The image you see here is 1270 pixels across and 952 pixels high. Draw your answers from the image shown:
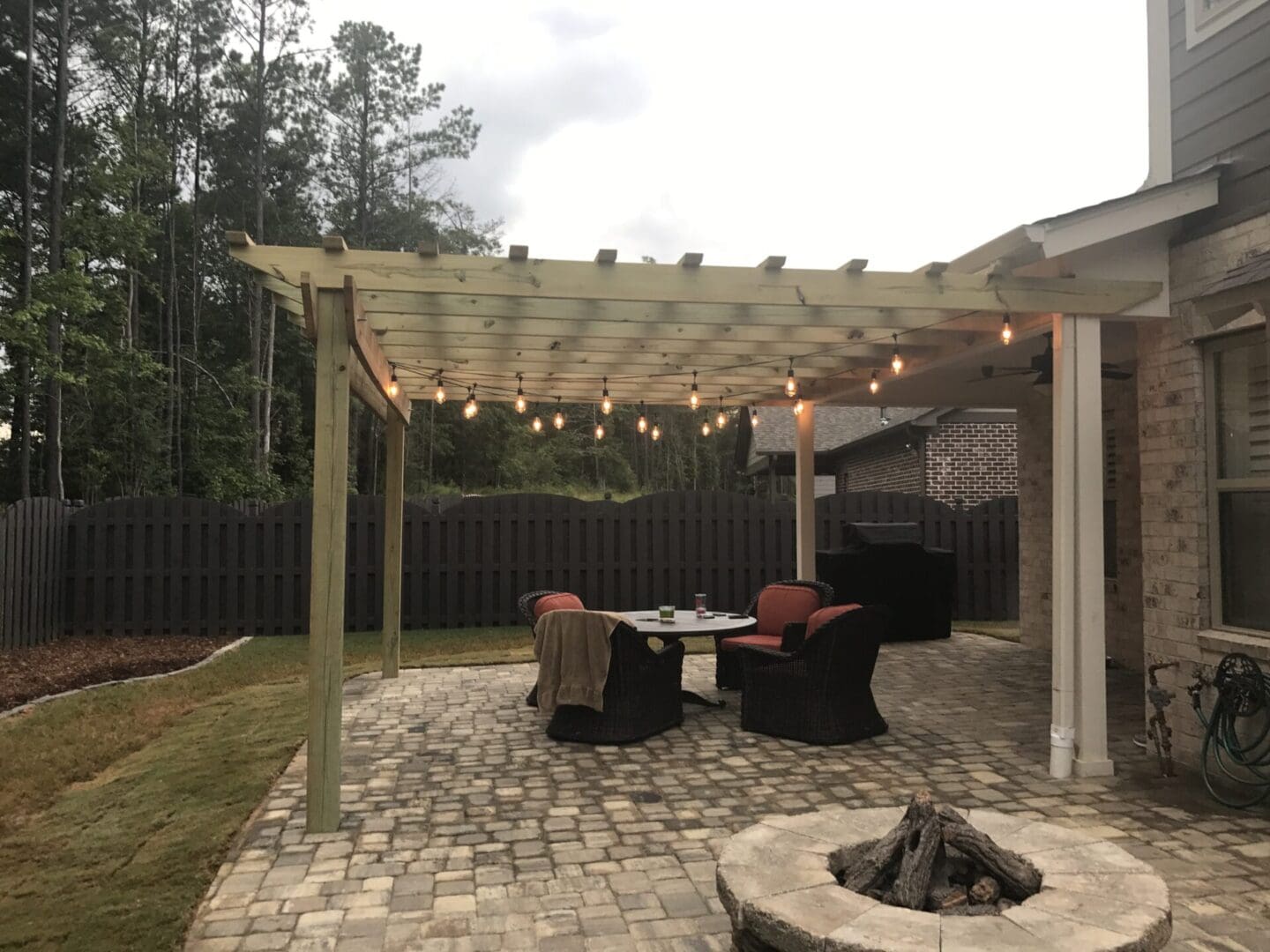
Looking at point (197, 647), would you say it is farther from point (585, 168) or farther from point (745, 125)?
point (585, 168)

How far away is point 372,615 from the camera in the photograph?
11.0 metres

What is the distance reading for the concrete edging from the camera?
6550 mm

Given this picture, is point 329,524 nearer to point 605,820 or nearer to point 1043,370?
point 605,820

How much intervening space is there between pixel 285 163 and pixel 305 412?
7.27 metres

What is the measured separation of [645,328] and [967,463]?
10225 millimetres

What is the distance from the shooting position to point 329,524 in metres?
4.31

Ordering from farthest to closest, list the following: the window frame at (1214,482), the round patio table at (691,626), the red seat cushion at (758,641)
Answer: the red seat cushion at (758,641), the round patio table at (691,626), the window frame at (1214,482)

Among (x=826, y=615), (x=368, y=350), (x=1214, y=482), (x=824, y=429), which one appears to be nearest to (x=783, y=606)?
(x=826, y=615)

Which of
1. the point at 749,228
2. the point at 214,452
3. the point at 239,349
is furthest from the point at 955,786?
the point at 749,228

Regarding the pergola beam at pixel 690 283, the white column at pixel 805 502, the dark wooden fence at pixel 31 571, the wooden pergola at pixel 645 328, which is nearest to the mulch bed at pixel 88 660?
the dark wooden fence at pixel 31 571

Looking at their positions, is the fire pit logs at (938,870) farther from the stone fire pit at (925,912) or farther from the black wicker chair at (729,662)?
the black wicker chair at (729,662)

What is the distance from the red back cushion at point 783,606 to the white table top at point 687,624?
27cm

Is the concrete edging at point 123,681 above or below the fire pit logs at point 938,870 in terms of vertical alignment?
below

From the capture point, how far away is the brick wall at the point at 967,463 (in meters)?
14.4
